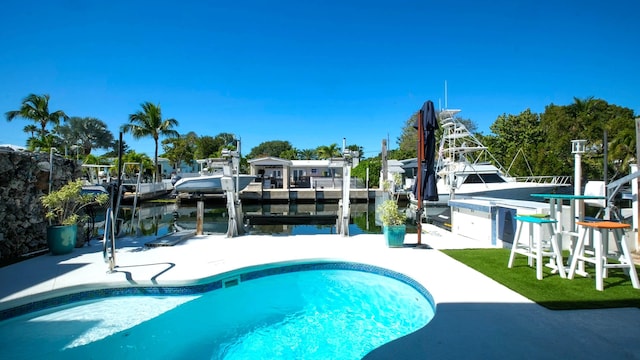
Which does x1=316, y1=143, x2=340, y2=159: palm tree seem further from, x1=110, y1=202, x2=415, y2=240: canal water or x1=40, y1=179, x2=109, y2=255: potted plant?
x1=40, y1=179, x2=109, y2=255: potted plant

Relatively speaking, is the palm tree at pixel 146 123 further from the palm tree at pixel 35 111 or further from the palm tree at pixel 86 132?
the palm tree at pixel 86 132

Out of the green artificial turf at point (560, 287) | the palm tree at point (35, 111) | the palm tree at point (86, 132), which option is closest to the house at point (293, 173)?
the green artificial turf at point (560, 287)

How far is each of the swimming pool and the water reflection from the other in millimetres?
3347

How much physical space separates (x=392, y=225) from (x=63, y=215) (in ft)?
20.2

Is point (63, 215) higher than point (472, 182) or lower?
lower

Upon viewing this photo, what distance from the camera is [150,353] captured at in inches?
117

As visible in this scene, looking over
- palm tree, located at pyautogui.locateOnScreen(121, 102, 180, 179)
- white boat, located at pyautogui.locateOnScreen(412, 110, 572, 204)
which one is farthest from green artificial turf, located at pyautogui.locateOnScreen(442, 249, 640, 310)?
palm tree, located at pyautogui.locateOnScreen(121, 102, 180, 179)

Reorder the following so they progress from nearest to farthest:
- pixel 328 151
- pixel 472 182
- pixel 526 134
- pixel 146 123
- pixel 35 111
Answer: pixel 472 182, pixel 35 111, pixel 146 123, pixel 526 134, pixel 328 151

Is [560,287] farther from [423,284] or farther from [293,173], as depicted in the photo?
[293,173]

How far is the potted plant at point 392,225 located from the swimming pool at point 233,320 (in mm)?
1229

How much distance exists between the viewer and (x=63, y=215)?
218 inches

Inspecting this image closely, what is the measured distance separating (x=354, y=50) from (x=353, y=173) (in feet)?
46.0

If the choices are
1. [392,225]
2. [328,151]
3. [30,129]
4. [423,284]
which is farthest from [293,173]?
[423,284]

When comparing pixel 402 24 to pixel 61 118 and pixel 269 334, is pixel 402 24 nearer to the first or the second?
pixel 269 334
